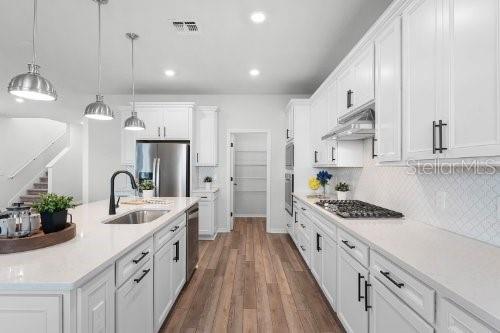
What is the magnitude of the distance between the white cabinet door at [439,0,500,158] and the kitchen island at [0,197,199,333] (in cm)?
175

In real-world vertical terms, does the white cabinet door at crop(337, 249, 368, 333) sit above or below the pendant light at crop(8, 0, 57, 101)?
below

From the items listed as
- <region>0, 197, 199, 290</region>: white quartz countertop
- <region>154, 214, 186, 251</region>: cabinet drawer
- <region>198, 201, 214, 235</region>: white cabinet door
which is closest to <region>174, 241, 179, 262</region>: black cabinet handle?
<region>154, 214, 186, 251</region>: cabinet drawer

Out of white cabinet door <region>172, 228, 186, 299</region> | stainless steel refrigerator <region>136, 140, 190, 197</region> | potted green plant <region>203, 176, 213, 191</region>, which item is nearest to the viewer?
white cabinet door <region>172, 228, 186, 299</region>

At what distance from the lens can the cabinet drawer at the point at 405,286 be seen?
1.10 m

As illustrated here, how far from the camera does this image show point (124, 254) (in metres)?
1.46

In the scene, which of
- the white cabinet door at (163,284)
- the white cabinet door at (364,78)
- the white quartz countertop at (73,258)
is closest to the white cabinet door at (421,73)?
the white cabinet door at (364,78)

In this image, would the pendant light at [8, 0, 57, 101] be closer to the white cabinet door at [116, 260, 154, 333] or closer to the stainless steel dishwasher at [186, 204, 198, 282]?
the white cabinet door at [116, 260, 154, 333]

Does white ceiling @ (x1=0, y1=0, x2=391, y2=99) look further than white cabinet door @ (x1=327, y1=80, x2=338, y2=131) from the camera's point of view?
No

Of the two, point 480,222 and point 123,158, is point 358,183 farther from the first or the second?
point 123,158

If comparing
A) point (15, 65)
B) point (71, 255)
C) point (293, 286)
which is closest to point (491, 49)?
point (71, 255)

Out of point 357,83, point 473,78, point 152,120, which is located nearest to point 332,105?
point 357,83

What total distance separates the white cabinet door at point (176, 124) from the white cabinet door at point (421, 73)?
386cm

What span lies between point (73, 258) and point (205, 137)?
4.08m

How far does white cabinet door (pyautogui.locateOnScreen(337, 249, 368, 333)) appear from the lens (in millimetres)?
1761
